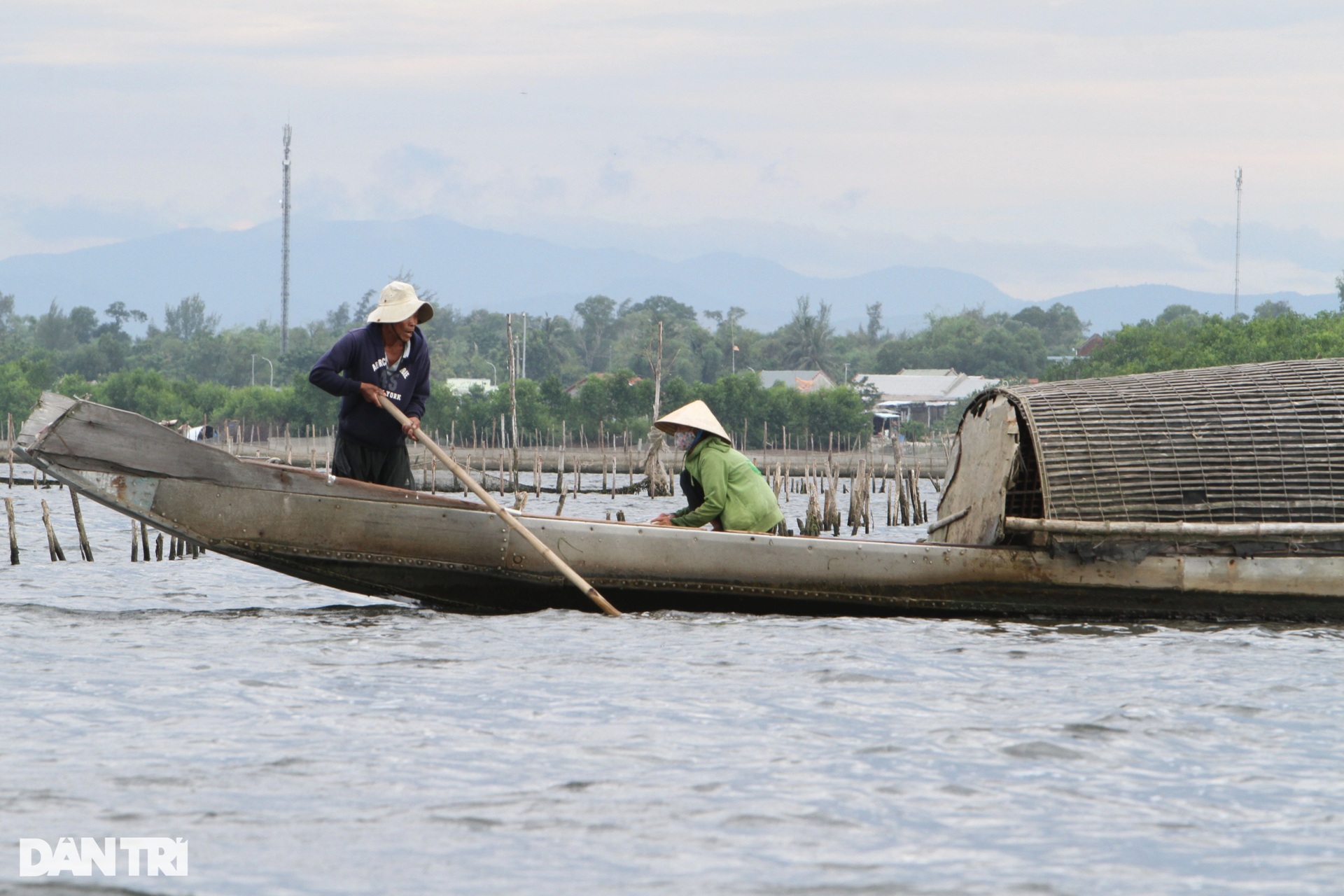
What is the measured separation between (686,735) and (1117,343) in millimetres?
53041

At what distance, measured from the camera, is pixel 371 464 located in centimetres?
860

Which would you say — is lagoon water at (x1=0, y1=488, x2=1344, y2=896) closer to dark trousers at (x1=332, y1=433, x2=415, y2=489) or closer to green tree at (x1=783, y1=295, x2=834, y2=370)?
dark trousers at (x1=332, y1=433, x2=415, y2=489)

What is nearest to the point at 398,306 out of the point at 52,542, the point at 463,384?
the point at 52,542

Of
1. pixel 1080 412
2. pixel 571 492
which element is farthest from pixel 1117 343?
pixel 1080 412

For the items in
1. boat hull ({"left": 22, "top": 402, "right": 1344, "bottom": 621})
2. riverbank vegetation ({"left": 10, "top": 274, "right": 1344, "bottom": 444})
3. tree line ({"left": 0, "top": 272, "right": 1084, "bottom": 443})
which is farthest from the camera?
tree line ({"left": 0, "top": 272, "right": 1084, "bottom": 443})

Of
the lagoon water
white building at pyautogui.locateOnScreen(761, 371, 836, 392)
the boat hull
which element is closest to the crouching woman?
the boat hull

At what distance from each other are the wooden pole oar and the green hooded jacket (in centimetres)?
75

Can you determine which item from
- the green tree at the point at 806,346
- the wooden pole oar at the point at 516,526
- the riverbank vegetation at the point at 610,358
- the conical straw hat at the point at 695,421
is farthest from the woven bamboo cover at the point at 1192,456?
the green tree at the point at 806,346

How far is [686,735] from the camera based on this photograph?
5.60m

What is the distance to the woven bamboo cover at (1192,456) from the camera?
28.0 ft

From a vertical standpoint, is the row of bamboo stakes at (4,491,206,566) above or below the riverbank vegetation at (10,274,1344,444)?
below

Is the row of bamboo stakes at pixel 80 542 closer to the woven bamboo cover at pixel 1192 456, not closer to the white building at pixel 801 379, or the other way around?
the woven bamboo cover at pixel 1192 456

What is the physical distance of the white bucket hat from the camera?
8086 millimetres

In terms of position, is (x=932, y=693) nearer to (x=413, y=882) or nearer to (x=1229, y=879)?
(x=1229, y=879)
